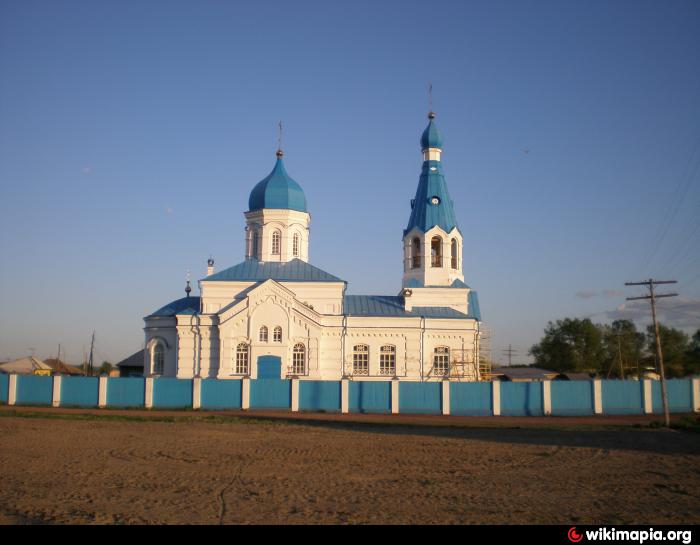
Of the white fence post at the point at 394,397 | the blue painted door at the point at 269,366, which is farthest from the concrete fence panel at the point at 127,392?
the white fence post at the point at 394,397

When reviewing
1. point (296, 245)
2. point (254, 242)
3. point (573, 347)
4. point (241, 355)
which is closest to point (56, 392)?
point (241, 355)

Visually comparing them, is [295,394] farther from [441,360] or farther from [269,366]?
[441,360]

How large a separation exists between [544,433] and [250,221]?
2000 cm

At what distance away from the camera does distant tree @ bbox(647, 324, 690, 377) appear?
58.1 meters

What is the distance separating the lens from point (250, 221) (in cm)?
3616

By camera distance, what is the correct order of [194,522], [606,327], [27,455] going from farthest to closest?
[606,327] < [27,455] < [194,522]

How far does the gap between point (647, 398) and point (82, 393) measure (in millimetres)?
22837

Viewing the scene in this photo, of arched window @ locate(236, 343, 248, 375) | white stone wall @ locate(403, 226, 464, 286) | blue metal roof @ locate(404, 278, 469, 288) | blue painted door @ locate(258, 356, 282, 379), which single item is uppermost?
white stone wall @ locate(403, 226, 464, 286)
